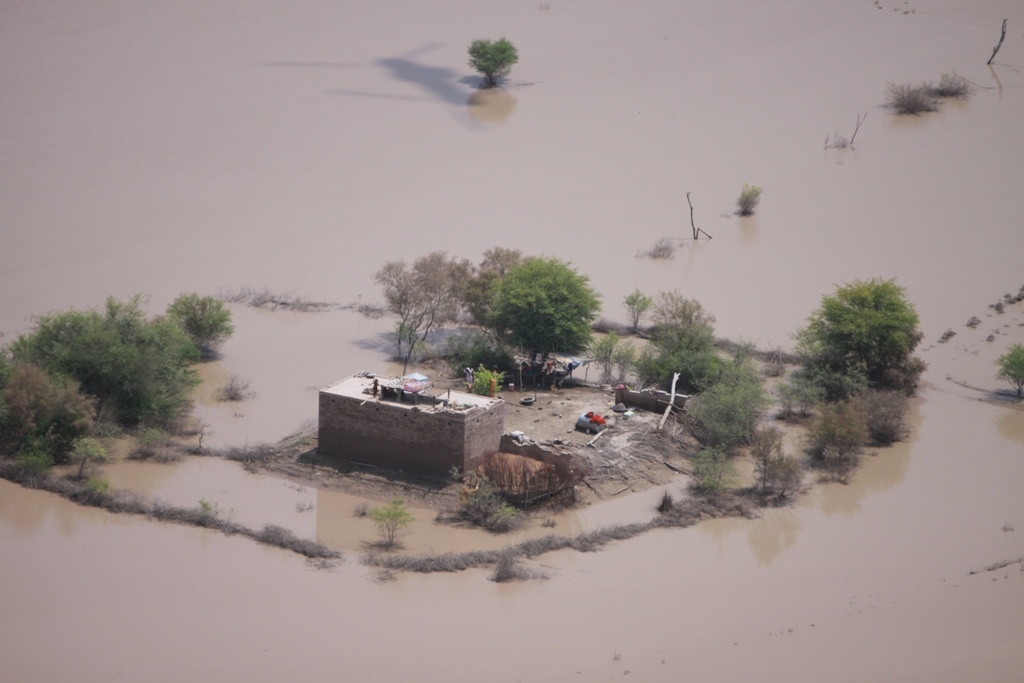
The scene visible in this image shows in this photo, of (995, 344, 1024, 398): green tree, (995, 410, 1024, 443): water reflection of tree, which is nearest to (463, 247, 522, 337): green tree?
(995, 410, 1024, 443): water reflection of tree

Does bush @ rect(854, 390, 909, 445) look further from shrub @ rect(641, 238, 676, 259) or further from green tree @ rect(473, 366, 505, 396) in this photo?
shrub @ rect(641, 238, 676, 259)

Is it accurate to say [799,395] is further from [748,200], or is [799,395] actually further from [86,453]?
[86,453]

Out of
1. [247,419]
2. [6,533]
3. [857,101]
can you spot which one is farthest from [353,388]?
[857,101]

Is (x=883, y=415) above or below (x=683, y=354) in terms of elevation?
below

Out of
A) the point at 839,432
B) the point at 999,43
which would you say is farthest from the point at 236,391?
the point at 999,43

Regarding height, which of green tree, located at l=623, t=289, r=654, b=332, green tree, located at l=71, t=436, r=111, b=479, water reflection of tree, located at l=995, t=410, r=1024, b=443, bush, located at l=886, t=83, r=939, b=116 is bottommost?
green tree, located at l=71, t=436, r=111, b=479

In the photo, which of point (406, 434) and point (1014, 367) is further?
point (1014, 367)

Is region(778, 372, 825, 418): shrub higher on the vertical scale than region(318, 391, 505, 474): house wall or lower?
higher

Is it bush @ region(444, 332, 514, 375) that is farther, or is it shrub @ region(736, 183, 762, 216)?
shrub @ region(736, 183, 762, 216)
